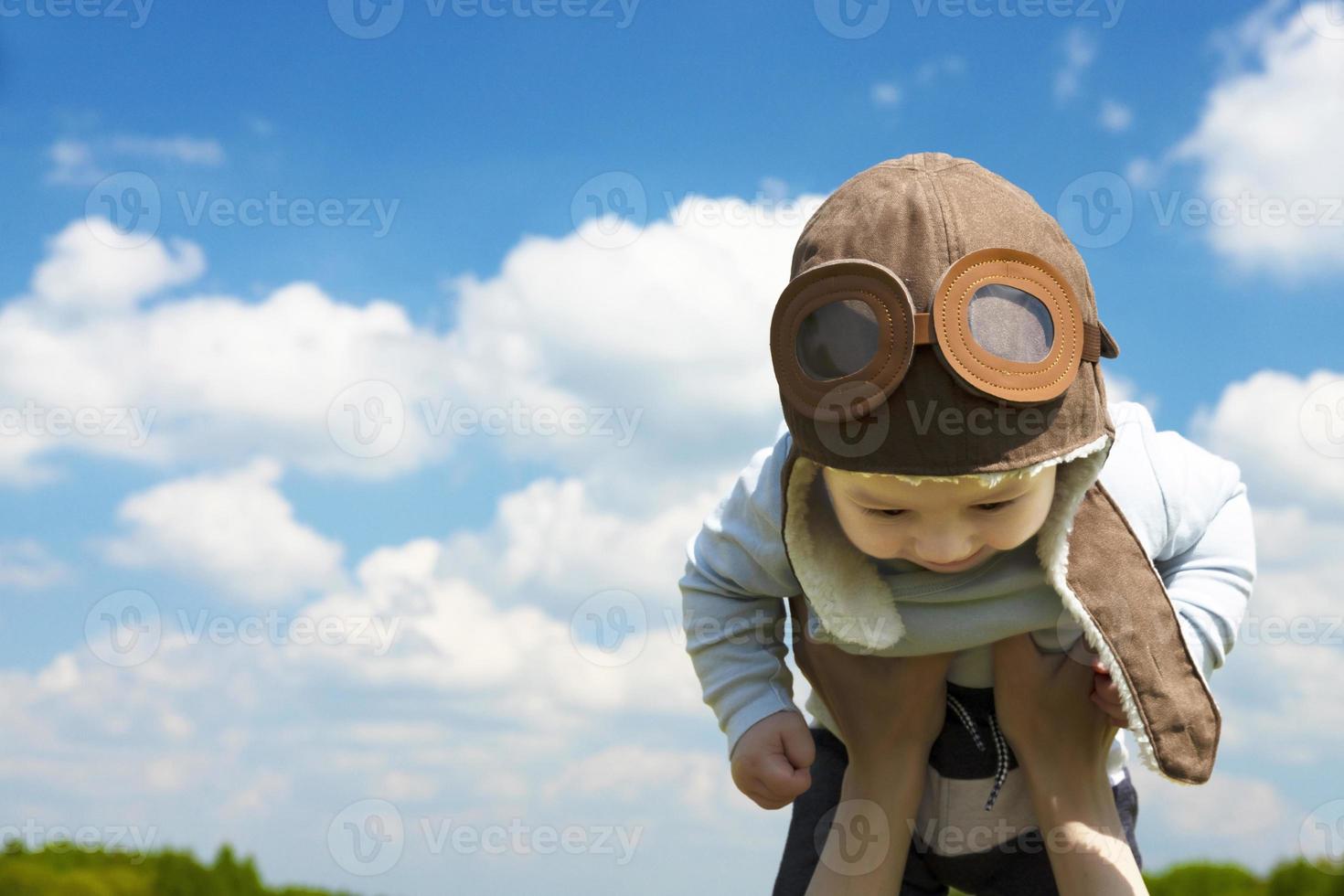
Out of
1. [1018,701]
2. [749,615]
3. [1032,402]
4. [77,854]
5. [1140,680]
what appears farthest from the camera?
[77,854]

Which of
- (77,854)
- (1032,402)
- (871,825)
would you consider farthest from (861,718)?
(77,854)

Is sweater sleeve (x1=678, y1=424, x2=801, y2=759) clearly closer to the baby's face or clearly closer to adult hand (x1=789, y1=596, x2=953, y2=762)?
adult hand (x1=789, y1=596, x2=953, y2=762)

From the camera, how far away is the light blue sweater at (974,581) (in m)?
2.08

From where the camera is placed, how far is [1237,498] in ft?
7.61

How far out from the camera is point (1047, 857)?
2244mm

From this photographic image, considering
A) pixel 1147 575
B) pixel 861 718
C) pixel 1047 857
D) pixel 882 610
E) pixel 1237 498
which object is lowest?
pixel 1047 857

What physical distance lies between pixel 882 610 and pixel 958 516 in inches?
11.0

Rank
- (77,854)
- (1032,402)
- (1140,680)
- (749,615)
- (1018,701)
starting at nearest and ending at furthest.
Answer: (1032,402)
(1140,680)
(1018,701)
(749,615)
(77,854)

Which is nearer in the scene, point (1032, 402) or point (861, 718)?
point (1032, 402)

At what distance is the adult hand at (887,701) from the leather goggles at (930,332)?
57 cm

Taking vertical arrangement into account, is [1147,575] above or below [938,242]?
below

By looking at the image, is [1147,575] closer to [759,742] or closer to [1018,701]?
[1018,701]

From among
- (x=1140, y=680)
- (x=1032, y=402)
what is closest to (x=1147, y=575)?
(x=1140, y=680)

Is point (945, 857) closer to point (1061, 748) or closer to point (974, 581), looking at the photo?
point (1061, 748)
